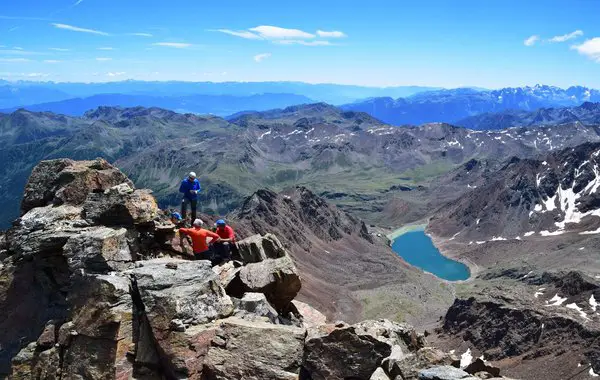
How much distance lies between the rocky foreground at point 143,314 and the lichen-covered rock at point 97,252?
6 cm

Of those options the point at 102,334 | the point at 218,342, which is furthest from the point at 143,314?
the point at 218,342

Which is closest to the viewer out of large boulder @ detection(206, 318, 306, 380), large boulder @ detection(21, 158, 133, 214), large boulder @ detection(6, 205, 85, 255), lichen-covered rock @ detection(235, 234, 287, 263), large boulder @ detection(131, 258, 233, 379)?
large boulder @ detection(206, 318, 306, 380)

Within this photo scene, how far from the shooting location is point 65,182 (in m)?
33.2

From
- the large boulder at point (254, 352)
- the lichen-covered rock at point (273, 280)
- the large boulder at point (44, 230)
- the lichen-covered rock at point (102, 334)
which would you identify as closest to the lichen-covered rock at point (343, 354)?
the large boulder at point (254, 352)

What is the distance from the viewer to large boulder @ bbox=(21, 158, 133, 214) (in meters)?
32.8

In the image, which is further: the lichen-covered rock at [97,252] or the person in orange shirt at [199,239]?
the person in orange shirt at [199,239]

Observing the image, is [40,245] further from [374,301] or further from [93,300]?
[374,301]

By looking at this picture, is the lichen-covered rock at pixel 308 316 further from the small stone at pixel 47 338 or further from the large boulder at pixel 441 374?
the small stone at pixel 47 338

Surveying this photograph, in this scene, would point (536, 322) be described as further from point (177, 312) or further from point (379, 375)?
point (177, 312)

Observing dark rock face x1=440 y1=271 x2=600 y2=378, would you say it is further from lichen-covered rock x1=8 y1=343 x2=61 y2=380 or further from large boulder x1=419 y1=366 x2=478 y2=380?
lichen-covered rock x1=8 y1=343 x2=61 y2=380

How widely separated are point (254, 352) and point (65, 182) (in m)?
18.8

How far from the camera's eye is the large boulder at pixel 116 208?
2997 centimetres

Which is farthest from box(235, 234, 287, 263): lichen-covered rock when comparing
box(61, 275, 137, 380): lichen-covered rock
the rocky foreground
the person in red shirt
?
box(61, 275, 137, 380): lichen-covered rock

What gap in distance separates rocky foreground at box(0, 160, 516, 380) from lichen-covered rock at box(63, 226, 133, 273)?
0.20 ft
